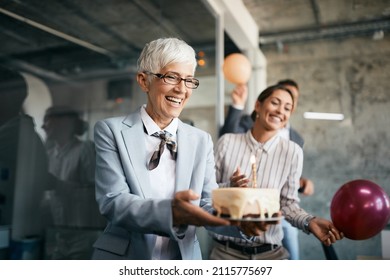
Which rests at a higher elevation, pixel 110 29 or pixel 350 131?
pixel 110 29

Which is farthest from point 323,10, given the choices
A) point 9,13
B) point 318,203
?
point 9,13

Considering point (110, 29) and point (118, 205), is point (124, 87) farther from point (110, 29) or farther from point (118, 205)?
point (118, 205)

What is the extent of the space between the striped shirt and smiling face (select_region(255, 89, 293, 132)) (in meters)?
0.07

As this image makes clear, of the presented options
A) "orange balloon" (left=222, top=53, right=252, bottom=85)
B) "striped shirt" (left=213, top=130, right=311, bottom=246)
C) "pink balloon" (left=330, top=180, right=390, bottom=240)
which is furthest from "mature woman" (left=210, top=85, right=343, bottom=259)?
"orange balloon" (left=222, top=53, right=252, bottom=85)

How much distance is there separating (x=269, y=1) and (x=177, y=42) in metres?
1.32

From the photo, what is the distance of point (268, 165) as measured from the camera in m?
1.73

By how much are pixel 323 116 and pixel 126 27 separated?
1370 mm

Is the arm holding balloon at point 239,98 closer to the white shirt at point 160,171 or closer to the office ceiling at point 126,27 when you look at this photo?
the office ceiling at point 126,27

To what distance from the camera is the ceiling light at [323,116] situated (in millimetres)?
2287

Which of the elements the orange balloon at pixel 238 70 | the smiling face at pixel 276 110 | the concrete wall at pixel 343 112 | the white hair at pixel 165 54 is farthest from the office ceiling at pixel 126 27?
the white hair at pixel 165 54

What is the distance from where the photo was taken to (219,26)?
2.84 meters

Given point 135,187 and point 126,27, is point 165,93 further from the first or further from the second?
point 126,27

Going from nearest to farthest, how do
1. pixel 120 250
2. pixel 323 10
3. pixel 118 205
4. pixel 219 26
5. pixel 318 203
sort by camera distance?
pixel 118 205 < pixel 120 250 < pixel 318 203 < pixel 323 10 < pixel 219 26

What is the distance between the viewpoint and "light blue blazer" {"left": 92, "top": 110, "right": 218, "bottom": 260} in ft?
3.53
